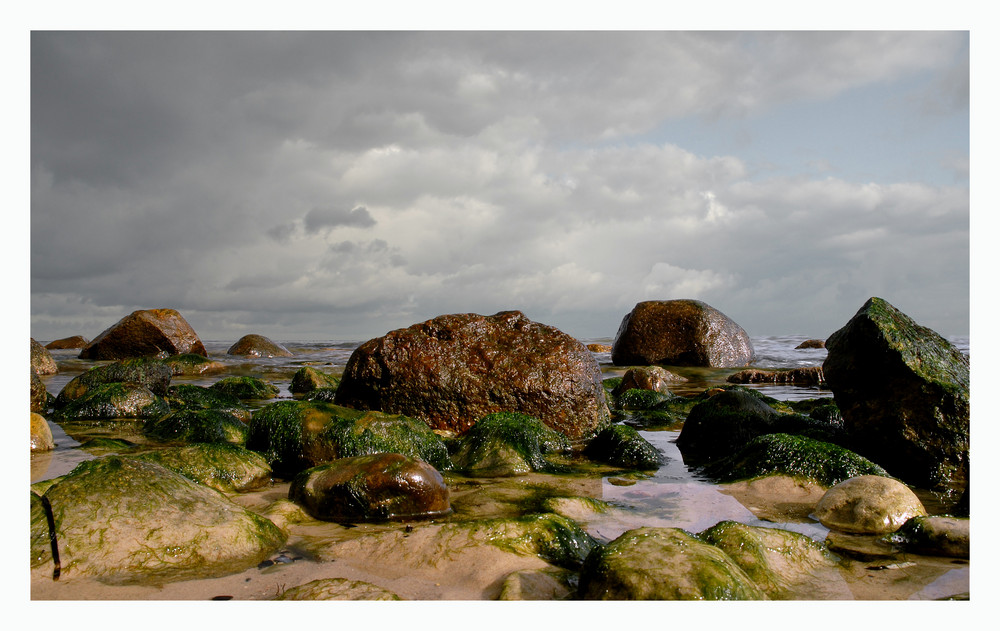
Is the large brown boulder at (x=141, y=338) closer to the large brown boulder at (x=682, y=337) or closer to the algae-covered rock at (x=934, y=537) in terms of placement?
the large brown boulder at (x=682, y=337)

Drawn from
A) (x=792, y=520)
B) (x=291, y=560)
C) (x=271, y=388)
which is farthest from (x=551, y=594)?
(x=271, y=388)

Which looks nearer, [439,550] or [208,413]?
[439,550]

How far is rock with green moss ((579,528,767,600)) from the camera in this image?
238 centimetres

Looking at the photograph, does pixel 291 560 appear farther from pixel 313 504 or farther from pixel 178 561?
pixel 313 504

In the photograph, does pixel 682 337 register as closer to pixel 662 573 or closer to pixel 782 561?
pixel 782 561

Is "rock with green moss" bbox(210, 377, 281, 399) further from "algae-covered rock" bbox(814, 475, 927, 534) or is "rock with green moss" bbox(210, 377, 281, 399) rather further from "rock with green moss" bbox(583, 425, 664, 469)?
"algae-covered rock" bbox(814, 475, 927, 534)

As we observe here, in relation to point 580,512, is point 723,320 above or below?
above

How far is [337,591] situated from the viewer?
8.41 ft

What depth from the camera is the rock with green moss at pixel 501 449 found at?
5.27 m

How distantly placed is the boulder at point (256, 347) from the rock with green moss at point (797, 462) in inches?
774

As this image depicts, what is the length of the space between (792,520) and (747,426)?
7.94 ft

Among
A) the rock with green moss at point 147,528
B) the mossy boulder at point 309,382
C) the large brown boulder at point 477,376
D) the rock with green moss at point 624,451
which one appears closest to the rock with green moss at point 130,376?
the mossy boulder at point 309,382

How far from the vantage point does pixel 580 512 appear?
394 centimetres

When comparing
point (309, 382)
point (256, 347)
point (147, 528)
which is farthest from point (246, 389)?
point (256, 347)
